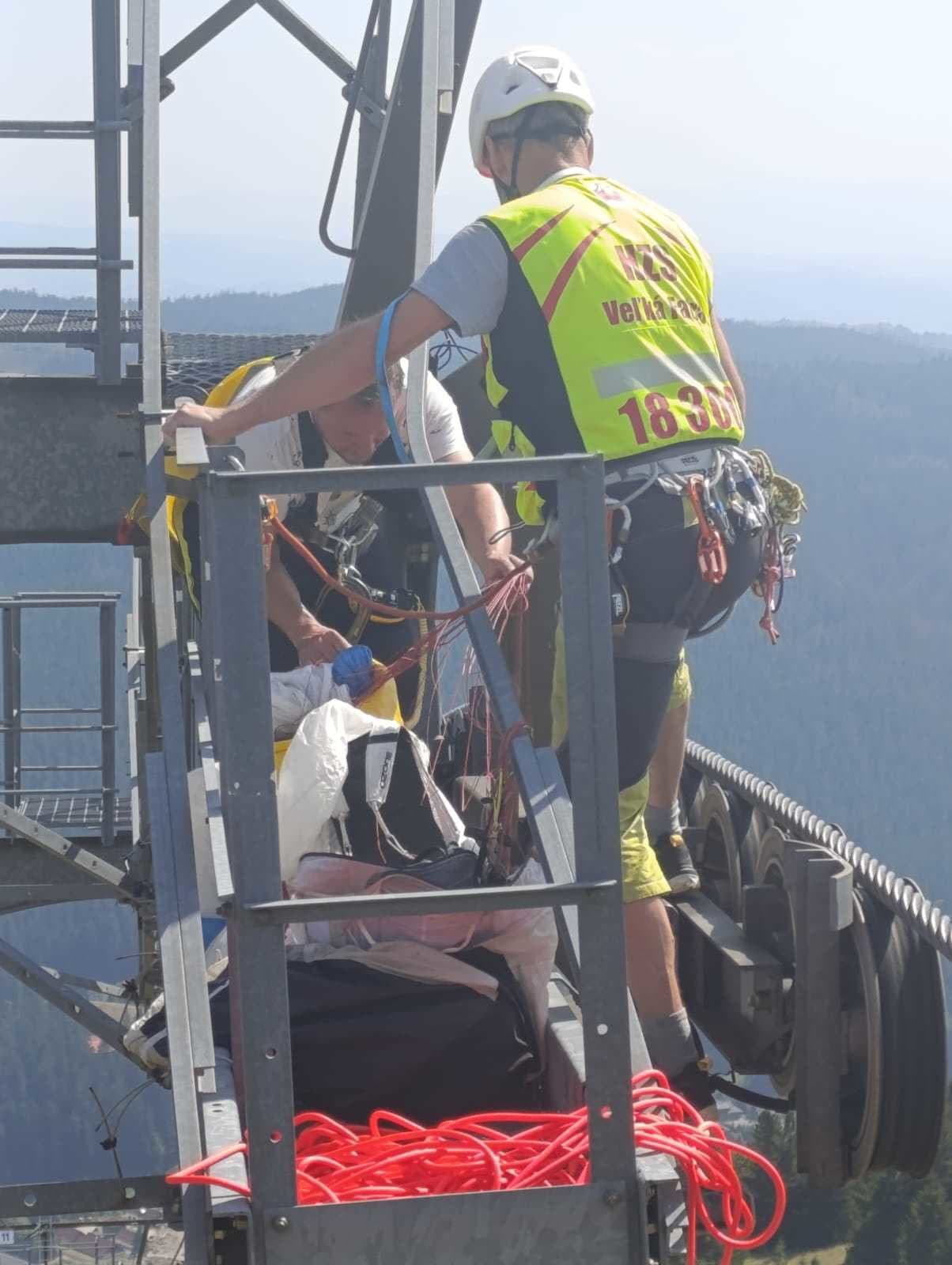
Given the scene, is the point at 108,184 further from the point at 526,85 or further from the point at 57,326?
the point at 526,85

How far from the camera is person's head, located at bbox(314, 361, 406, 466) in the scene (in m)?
5.54

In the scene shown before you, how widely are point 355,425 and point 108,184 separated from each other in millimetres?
2802

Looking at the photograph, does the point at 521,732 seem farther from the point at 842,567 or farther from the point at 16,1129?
the point at 842,567

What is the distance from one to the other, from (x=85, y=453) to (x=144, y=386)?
2.87 meters

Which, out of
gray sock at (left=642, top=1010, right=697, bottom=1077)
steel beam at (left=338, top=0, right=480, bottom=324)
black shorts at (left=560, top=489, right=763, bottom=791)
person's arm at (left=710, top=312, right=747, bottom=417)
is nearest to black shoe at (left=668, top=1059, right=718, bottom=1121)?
gray sock at (left=642, top=1010, right=697, bottom=1077)

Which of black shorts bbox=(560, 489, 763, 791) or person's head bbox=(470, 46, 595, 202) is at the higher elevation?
person's head bbox=(470, 46, 595, 202)

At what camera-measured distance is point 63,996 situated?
1000cm

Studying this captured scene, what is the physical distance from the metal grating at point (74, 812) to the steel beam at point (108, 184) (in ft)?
14.4

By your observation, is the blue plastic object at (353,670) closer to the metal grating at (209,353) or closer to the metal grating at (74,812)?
the metal grating at (209,353)

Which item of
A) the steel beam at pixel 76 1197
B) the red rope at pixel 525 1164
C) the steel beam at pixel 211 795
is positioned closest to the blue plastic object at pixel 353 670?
the steel beam at pixel 211 795

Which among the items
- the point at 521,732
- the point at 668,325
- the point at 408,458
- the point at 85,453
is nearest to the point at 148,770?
the point at 521,732

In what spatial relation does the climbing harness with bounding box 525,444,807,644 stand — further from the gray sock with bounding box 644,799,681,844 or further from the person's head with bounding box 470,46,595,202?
the gray sock with bounding box 644,799,681,844

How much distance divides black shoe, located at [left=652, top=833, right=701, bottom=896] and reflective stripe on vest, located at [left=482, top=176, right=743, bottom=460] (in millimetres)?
1655

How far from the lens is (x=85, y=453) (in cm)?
737
